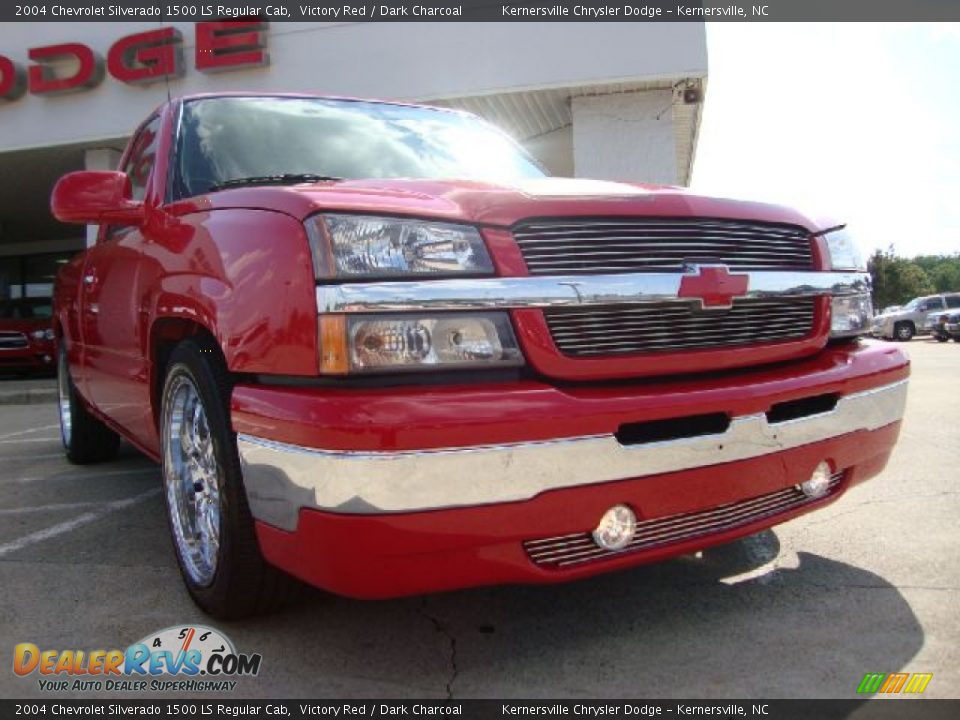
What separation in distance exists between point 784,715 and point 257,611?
4.64 feet

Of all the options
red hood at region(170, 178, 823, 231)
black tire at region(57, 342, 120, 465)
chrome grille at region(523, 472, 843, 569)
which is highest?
red hood at region(170, 178, 823, 231)

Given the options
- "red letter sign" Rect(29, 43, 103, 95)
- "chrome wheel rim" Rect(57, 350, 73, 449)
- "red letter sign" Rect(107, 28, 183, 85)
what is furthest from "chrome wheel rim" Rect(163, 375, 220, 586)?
"red letter sign" Rect(29, 43, 103, 95)

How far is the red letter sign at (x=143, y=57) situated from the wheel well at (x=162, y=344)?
9.75 metres

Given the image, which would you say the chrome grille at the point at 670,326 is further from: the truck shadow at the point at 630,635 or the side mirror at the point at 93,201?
the side mirror at the point at 93,201

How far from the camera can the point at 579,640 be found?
7.10 feet

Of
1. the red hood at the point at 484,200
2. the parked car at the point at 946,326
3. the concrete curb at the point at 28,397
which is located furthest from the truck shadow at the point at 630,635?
the parked car at the point at 946,326

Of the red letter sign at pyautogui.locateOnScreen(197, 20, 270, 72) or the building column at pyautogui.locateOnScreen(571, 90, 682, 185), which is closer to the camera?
the building column at pyautogui.locateOnScreen(571, 90, 682, 185)

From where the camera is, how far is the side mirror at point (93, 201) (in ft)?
9.41

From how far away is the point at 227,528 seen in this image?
213 cm

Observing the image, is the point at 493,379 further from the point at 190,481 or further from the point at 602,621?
the point at 190,481

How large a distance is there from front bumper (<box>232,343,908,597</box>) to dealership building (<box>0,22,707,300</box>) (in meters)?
8.56

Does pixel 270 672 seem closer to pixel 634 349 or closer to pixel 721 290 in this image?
pixel 634 349

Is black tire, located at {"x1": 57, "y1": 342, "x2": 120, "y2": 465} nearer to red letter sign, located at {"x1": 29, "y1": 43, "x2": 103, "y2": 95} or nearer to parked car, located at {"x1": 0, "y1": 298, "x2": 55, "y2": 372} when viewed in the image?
red letter sign, located at {"x1": 29, "y1": 43, "x2": 103, "y2": 95}

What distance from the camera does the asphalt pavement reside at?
1961mm
